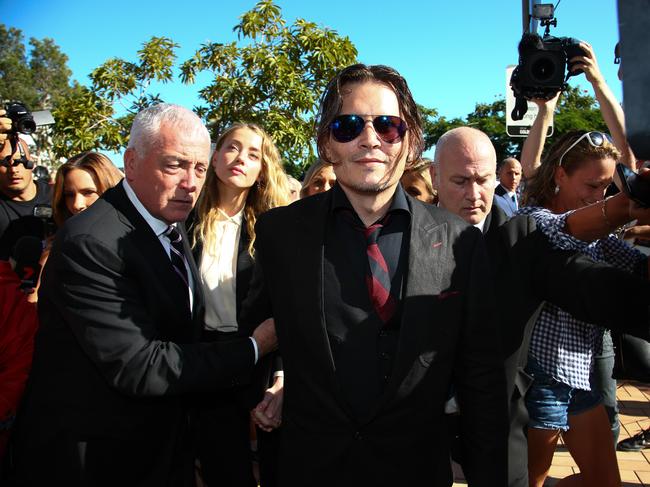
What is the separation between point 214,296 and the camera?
2.90m

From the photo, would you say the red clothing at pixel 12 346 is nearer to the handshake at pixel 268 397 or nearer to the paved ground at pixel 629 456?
the handshake at pixel 268 397

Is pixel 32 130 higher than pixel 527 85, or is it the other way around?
pixel 527 85

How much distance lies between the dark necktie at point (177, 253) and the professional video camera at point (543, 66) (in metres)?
2.65

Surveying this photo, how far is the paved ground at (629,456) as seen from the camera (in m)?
3.71

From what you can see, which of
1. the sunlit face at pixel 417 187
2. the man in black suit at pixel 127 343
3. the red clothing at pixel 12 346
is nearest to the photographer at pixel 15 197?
the red clothing at pixel 12 346

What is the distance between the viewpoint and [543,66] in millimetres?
3695

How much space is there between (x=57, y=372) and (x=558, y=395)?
2.05m

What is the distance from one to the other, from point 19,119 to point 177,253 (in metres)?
2.60

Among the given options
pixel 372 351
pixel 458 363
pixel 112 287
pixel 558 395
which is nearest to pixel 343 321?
pixel 372 351

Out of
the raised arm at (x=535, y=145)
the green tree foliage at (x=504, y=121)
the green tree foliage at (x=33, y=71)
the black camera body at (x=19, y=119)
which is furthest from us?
the green tree foliage at (x=33, y=71)

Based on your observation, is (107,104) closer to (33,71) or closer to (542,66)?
(542,66)

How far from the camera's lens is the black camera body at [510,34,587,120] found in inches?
141

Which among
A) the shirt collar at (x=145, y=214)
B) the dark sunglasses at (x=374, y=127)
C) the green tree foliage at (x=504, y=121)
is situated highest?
the green tree foliage at (x=504, y=121)

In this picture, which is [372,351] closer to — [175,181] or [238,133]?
[175,181]
